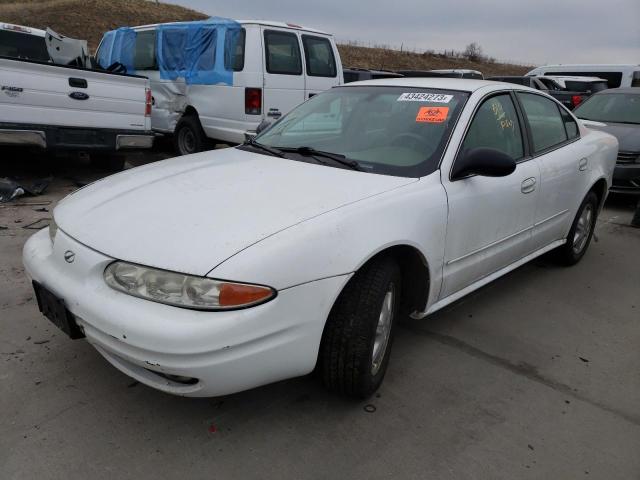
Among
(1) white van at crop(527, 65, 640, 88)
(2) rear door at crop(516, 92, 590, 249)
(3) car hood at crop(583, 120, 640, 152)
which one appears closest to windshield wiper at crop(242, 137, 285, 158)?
(2) rear door at crop(516, 92, 590, 249)

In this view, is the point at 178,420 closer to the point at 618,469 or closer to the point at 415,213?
the point at 415,213

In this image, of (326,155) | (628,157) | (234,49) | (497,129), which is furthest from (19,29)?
(628,157)

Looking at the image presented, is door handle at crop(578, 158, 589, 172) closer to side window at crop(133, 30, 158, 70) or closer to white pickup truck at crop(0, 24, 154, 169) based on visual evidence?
white pickup truck at crop(0, 24, 154, 169)

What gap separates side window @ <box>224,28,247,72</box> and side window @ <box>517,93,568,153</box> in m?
4.32

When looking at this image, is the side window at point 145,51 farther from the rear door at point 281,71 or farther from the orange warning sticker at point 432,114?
the orange warning sticker at point 432,114

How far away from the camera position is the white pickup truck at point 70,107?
218 inches

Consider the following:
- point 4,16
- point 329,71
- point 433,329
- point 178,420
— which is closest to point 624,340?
point 433,329

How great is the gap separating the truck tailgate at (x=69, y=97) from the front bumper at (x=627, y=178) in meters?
6.05

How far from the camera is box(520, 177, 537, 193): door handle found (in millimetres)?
3410

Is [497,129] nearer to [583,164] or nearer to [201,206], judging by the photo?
[583,164]

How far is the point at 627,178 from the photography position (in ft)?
22.2

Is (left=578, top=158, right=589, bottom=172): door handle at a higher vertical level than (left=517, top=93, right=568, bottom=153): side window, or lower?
lower

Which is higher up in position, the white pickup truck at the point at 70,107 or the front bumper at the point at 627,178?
the white pickup truck at the point at 70,107

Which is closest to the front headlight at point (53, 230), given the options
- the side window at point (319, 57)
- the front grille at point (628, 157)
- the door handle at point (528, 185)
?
the door handle at point (528, 185)
